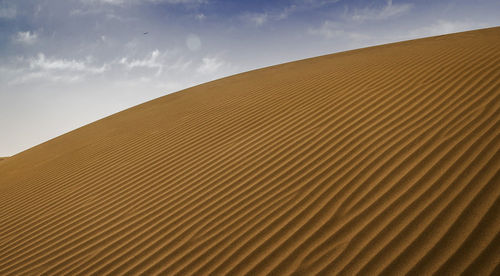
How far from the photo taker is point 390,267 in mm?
1865

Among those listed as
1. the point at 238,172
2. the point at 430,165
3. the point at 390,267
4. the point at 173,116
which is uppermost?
the point at 173,116

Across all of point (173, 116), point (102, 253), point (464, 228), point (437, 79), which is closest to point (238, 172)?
point (102, 253)

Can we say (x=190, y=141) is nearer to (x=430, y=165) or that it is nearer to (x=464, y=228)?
(x=430, y=165)

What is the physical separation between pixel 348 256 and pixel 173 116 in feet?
19.1

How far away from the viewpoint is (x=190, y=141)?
5.04 meters

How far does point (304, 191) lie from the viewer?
2.85m

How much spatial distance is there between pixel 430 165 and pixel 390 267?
47.6 inches

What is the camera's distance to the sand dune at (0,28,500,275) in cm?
207

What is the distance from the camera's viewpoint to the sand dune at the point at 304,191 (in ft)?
6.79

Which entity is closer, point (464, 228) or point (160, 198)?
point (464, 228)

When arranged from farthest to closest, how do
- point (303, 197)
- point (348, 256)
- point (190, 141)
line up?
1. point (190, 141)
2. point (303, 197)
3. point (348, 256)

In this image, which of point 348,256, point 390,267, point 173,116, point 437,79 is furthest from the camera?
point 173,116

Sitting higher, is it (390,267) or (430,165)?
(430,165)

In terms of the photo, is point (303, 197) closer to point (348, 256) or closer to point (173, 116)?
point (348, 256)
